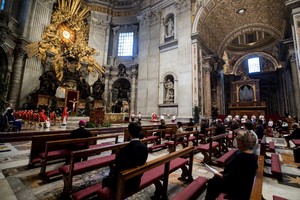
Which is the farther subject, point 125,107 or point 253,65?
point 253,65

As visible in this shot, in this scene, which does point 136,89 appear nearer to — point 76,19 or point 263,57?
point 76,19

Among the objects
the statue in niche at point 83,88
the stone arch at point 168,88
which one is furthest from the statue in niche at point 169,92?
the statue in niche at point 83,88

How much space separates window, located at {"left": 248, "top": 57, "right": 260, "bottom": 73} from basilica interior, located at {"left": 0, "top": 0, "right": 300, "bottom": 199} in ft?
3.51

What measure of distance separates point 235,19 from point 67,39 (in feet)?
52.7

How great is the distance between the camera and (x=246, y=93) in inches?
681

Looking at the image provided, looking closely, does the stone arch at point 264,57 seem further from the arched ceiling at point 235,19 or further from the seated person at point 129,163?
the seated person at point 129,163

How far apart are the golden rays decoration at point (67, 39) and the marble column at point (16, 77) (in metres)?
0.59

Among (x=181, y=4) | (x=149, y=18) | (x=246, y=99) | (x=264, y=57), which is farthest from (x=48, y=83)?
(x=264, y=57)

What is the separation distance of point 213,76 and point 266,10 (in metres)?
6.68

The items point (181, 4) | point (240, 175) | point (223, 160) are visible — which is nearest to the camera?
point (240, 175)

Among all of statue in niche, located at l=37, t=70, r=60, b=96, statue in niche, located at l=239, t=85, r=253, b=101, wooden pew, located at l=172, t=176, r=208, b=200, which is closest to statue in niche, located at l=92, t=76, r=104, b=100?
statue in niche, located at l=37, t=70, r=60, b=96

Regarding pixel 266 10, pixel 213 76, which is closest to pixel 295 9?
pixel 266 10

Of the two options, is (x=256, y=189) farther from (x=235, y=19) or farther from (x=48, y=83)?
(x=235, y=19)

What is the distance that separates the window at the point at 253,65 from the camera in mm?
20423
